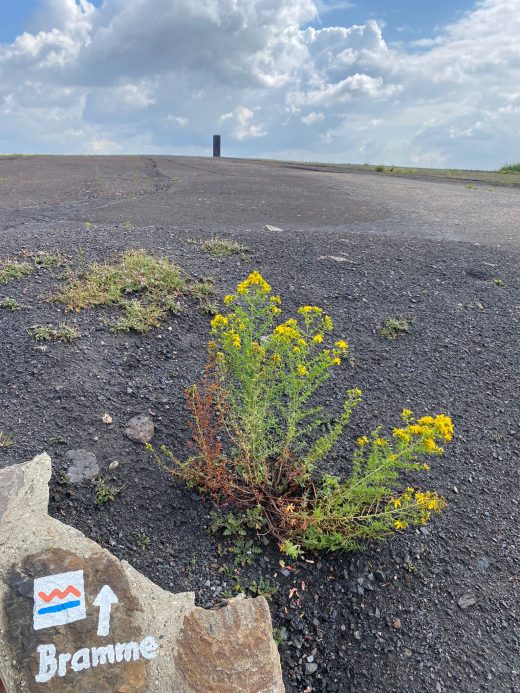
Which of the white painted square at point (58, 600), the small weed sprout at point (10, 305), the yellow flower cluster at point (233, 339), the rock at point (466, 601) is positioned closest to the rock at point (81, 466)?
the white painted square at point (58, 600)

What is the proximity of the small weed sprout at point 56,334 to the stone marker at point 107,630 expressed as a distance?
1626 millimetres

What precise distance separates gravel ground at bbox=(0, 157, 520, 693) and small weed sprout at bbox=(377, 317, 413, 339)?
0.25ft

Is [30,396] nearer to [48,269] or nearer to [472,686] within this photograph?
[48,269]

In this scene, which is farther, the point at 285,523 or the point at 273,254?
the point at 273,254

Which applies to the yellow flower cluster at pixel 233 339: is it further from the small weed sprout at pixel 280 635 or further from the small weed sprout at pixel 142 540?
the small weed sprout at pixel 280 635

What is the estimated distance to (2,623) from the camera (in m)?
2.05

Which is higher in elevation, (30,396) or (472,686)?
(30,396)

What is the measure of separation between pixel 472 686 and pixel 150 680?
1403mm

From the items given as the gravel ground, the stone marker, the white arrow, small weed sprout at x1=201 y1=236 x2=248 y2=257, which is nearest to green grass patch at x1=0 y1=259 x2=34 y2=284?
the gravel ground

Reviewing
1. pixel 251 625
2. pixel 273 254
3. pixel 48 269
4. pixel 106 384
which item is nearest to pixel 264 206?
pixel 273 254

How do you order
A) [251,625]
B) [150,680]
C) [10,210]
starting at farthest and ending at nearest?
[10,210] < [251,625] < [150,680]

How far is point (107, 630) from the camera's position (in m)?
2.09

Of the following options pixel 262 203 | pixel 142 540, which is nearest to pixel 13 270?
pixel 142 540

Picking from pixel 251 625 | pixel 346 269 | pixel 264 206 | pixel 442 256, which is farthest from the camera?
pixel 264 206
